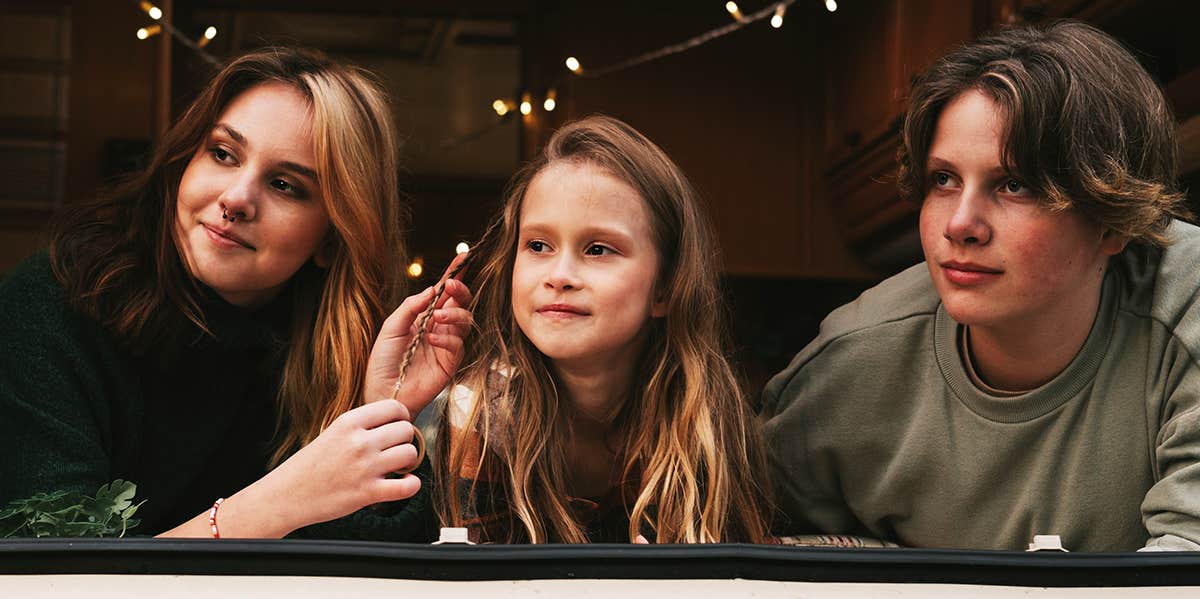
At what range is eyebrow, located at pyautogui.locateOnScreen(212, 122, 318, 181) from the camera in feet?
4.85

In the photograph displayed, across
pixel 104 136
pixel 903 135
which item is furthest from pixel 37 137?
pixel 903 135

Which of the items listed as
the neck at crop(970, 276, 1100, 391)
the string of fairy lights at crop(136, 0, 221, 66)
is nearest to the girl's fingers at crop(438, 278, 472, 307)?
the neck at crop(970, 276, 1100, 391)

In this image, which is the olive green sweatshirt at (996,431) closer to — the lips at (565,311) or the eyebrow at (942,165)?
the eyebrow at (942,165)

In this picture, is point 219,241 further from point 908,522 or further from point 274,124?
point 908,522

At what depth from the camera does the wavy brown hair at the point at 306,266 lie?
1471mm

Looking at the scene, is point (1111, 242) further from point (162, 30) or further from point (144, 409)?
point (162, 30)

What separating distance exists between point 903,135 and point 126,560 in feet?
3.11

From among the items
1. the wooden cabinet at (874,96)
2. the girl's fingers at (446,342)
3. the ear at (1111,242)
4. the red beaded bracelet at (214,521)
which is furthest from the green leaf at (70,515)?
the wooden cabinet at (874,96)

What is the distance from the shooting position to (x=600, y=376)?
4.80 feet

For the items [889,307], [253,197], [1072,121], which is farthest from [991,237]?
[253,197]

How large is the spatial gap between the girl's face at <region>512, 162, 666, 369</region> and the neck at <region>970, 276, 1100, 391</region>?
1.23 ft

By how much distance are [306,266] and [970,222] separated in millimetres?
784

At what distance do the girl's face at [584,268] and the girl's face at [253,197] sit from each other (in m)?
0.26

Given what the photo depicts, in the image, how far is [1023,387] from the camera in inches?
57.3
